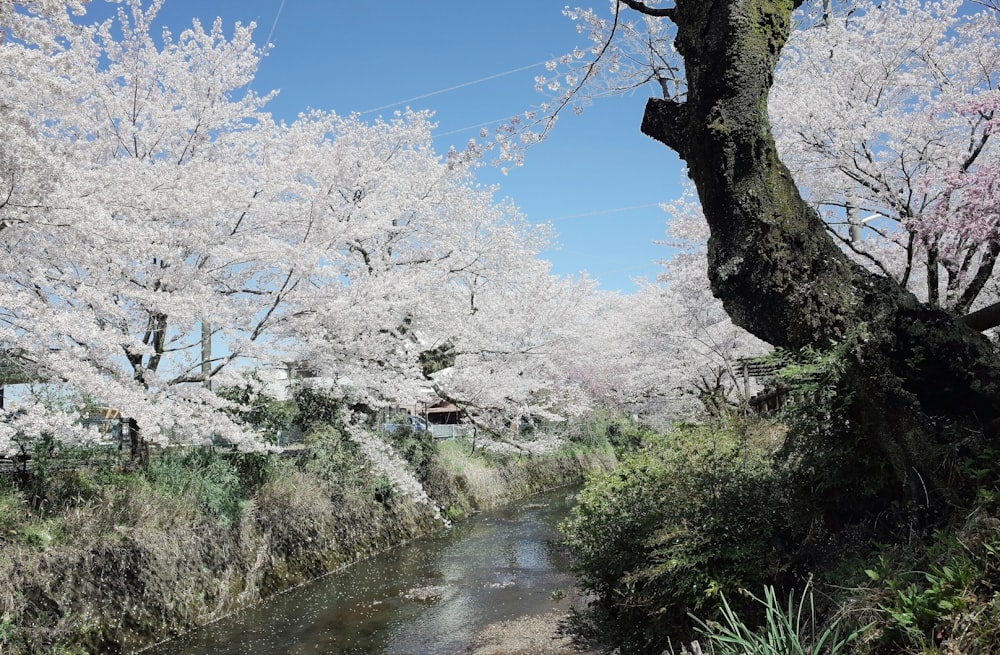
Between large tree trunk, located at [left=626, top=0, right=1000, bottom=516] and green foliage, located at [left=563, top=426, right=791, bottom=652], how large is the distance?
870mm

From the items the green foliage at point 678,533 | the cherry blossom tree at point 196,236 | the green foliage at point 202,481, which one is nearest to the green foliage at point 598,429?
the cherry blossom tree at point 196,236

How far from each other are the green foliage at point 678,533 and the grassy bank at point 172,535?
1.58m

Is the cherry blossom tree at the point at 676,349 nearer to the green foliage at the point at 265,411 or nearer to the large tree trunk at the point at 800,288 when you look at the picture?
the large tree trunk at the point at 800,288

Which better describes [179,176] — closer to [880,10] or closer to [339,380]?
[339,380]

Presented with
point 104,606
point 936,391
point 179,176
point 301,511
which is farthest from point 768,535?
point 301,511

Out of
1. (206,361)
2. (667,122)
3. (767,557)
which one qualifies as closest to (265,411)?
(206,361)

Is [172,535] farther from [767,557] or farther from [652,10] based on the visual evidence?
[652,10]

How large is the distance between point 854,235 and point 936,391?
296 inches

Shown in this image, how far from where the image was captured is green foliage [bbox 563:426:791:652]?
4043 mm

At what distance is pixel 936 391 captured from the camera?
377cm

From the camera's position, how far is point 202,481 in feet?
28.3

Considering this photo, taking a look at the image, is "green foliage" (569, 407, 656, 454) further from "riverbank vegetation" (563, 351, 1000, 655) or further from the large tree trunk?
the large tree trunk

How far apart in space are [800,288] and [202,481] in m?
8.06

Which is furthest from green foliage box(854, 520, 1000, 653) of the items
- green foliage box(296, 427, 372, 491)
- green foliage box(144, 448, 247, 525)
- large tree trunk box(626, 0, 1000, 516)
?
green foliage box(296, 427, 372, 491)
